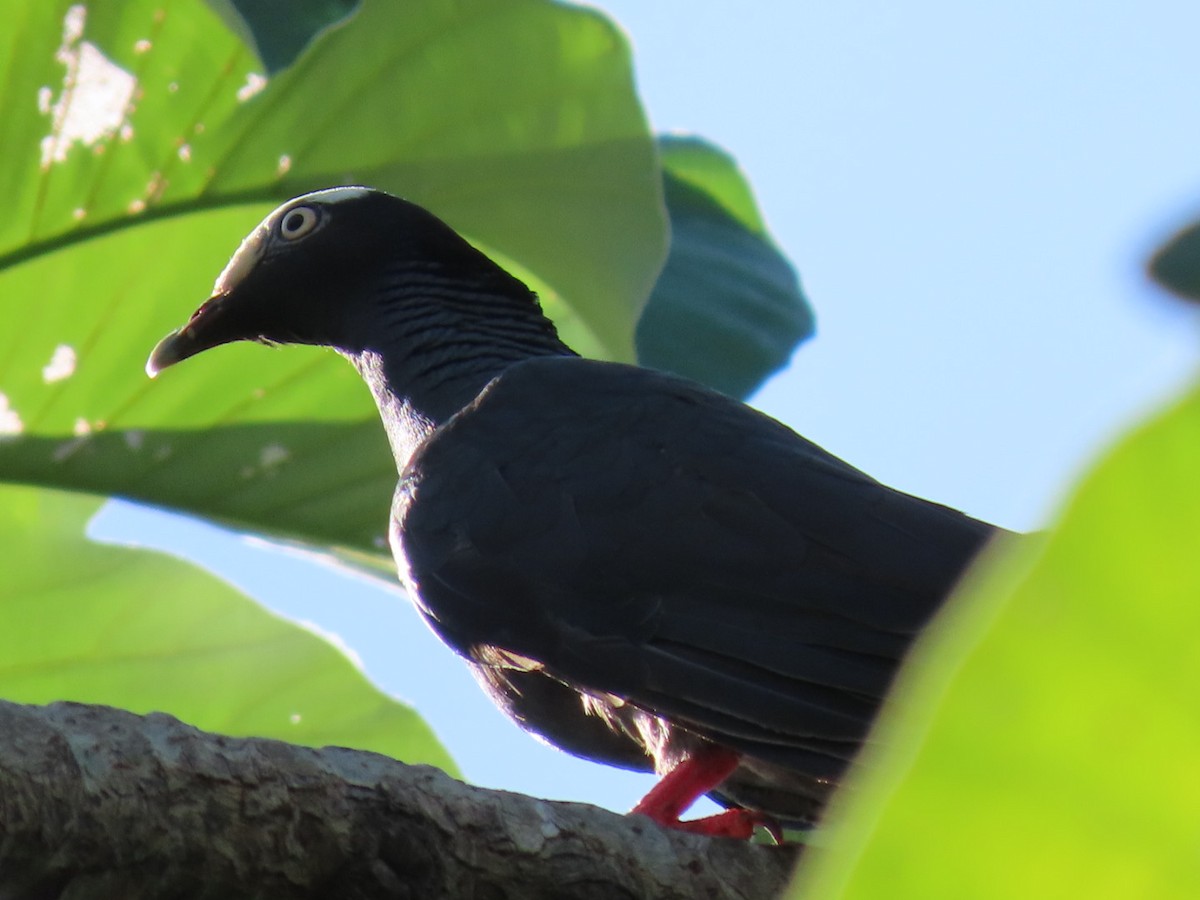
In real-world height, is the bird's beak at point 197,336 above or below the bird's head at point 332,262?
below

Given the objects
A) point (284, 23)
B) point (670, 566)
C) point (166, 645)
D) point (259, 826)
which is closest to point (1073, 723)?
point (259, 826)

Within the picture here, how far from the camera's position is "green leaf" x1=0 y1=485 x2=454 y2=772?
11.2 feet

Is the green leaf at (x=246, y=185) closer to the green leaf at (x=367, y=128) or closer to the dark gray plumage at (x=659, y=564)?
the green leaf at (x=367, y=128)

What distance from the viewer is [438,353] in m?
3.37

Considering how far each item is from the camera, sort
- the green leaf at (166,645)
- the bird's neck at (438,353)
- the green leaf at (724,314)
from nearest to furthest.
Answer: the bird's neck at (438,353) < the green leaf at (166,645) < the green leaf at (724,314)

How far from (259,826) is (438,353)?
1.74 meters

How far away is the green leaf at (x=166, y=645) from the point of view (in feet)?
11.2

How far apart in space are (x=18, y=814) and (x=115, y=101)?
5.78ft

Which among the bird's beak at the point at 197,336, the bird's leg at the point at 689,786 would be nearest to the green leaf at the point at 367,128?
the bird's beak at the point at 197,336

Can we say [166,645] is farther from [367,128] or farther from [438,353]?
[367,128]

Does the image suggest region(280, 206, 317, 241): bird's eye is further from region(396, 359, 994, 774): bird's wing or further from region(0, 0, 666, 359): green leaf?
region(396, 359, 994, 774): bird's wing

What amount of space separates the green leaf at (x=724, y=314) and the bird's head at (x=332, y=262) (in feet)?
1.52

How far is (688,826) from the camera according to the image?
2.47 metres

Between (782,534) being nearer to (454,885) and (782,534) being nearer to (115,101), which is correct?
(454,885)
